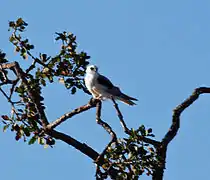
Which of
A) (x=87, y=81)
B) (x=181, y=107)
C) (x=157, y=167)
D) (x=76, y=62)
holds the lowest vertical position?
(x=157, y=167)

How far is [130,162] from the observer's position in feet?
32.6

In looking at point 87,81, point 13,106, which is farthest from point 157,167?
point 87,81

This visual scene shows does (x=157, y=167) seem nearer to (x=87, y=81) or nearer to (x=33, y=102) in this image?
(x=33, y=102)

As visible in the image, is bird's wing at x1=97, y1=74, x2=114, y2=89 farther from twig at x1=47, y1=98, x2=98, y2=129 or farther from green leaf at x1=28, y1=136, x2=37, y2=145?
green leaf at x1=28, y1=136, x2=37, y2=145

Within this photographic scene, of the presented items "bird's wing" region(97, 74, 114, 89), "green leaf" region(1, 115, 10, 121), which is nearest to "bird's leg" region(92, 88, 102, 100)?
"bird's wing" region(97, 74, 114, 89)

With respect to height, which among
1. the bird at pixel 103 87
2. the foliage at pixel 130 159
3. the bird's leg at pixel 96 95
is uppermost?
the bird at pixel 103 87

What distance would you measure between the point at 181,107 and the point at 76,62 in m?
1.85

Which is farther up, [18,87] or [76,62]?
[76,62]

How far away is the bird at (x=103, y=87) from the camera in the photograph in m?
15.0

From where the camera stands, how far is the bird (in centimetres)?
1500

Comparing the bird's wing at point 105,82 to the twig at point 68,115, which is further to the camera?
the bird's wing at point 105,82

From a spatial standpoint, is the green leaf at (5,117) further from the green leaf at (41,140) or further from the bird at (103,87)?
the bird at (103,87)

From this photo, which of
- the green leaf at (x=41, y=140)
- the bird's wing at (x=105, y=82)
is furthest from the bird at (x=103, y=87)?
the green leaf at (x=41, y=140)

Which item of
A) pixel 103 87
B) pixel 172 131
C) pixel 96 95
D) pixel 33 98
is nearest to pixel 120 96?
pixel 103 87
